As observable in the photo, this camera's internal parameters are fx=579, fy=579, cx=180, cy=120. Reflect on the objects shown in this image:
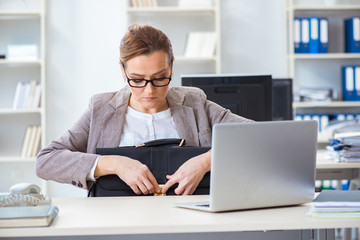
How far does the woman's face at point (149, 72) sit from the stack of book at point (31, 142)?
111 inches

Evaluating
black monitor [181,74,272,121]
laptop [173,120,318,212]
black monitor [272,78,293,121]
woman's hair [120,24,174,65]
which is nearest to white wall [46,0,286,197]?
black monitor [272,78,293,121]

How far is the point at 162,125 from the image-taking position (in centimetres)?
209

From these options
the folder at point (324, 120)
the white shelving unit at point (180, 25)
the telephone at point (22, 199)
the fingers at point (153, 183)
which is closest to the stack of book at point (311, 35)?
the folder at point (324, 120)

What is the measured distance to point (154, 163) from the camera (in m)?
1.79

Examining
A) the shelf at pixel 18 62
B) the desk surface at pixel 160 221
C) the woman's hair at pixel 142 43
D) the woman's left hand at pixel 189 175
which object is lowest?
the desk surface at pixel 160 221

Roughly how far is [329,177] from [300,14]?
2362mm

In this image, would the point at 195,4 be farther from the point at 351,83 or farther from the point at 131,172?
the point at 131,172

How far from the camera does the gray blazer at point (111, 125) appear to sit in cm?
189

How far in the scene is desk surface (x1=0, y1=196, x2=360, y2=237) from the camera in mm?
1286

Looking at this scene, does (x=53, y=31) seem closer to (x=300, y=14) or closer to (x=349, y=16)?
(x=300, y=14)

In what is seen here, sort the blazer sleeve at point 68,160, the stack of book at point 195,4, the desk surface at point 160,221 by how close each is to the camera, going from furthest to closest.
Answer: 1. the stack of book at point 195,4
2. the blazer sleeve at point 68,160
3. the desk surface at point 160,221

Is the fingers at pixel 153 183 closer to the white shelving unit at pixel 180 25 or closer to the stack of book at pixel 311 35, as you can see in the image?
the white shelving unit at pixel 180 25

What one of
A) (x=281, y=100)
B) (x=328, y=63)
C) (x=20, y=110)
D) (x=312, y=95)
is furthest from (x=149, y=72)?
(x=328, y=63)

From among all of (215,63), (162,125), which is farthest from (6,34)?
(162,125)
